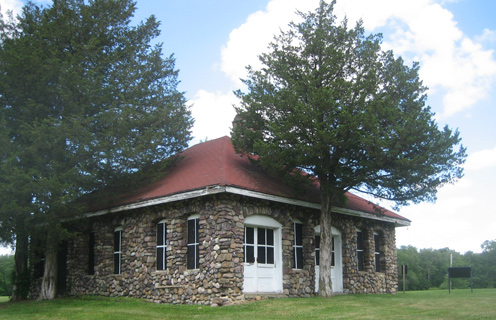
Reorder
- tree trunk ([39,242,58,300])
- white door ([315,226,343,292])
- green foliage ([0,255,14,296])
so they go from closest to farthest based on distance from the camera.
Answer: tree trunk ([39,242,58,300]) < white door ([315,226,343,292]) < green foliage ([0,255,14,296])

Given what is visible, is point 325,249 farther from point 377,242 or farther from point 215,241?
point 377,242

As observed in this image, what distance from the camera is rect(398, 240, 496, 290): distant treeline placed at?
41.3 m

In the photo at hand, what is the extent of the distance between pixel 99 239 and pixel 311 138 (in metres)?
9.36

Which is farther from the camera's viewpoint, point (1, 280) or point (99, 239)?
point (1, 280)

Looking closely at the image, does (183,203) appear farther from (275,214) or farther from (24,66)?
(24,66)

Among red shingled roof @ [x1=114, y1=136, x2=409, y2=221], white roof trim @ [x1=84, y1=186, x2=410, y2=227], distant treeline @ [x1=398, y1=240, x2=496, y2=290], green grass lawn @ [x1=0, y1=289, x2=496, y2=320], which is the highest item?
red shingled roof @ [x1=114, y1=136, x2=409, y2=221]

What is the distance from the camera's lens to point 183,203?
16125 millimetres

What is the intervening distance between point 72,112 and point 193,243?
21.4 feet

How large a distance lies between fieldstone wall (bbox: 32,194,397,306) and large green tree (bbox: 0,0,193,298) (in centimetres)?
146

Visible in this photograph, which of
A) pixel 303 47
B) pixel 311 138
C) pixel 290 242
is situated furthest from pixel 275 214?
pixel 303 47

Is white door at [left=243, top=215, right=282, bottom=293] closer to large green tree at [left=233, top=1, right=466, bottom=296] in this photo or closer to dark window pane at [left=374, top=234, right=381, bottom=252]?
large green tree at [left=233, top=1, right=466, bottom=296]

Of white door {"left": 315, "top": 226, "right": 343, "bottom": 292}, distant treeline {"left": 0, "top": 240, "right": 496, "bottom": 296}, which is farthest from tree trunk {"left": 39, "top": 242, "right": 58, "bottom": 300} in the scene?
distant treeline {"left": 0, "top": 240, "right": 496, "bottom": 296}

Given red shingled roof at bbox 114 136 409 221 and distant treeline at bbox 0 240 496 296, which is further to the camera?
distant treeline at bbox 0 240 496 296

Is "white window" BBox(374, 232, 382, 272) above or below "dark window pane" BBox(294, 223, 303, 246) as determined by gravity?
below
